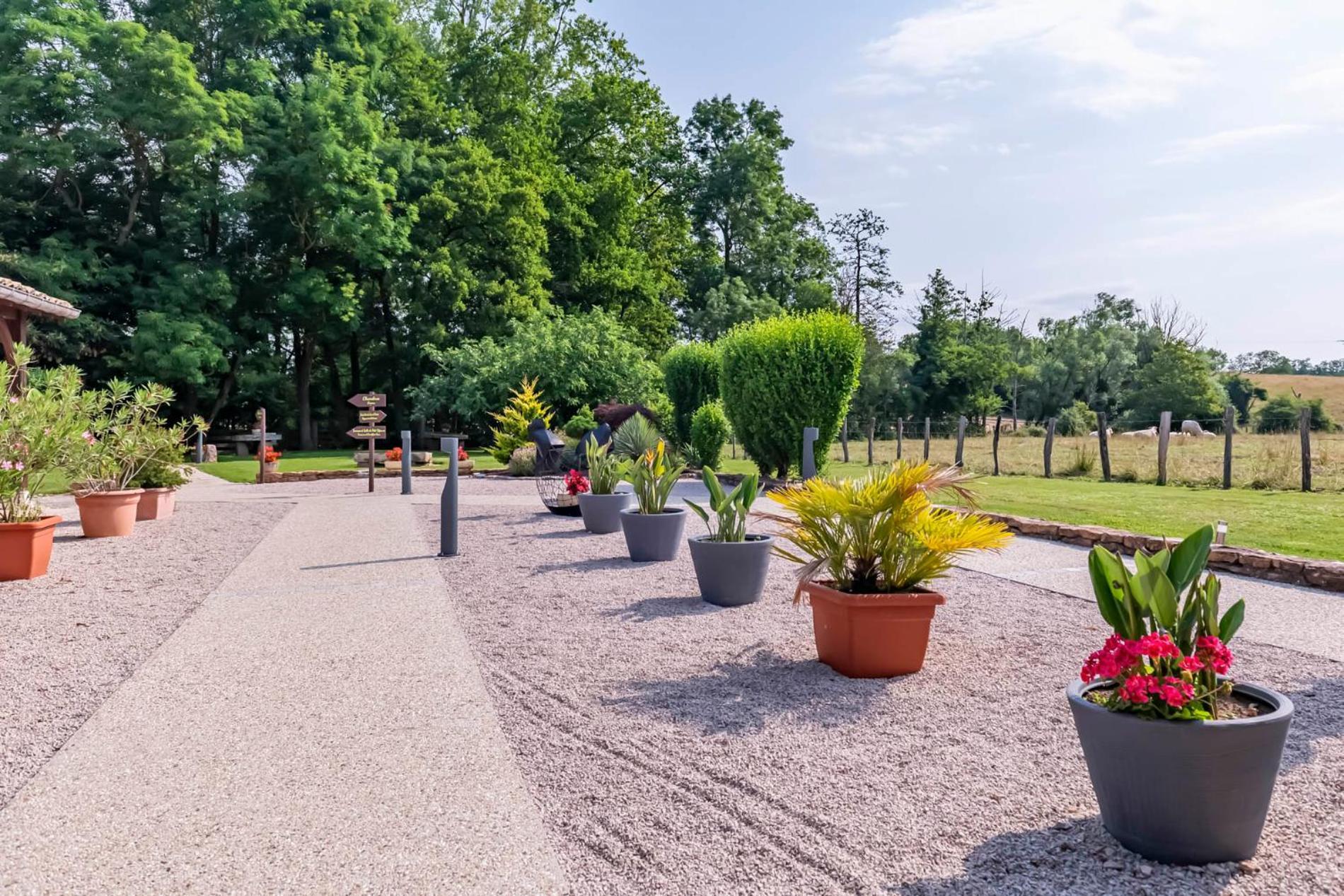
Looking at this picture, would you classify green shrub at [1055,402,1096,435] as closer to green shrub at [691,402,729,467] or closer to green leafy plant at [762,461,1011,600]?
green shrub at [691,402,729,467]

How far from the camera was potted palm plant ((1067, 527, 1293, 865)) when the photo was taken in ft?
7.84

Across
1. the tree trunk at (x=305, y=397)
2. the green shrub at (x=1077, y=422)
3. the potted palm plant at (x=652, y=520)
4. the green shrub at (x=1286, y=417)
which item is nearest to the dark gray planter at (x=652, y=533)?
the potted palm plant at (x=652, y=520)

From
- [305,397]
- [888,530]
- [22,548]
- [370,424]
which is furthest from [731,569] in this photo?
[305,397]

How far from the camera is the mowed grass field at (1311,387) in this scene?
2072 inches

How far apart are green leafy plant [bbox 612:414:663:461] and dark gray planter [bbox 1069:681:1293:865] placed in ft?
41.3

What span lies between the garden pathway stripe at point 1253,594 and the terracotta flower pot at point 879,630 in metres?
2.07

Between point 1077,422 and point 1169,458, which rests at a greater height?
point 1077,422

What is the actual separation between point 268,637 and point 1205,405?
4699 centimetres

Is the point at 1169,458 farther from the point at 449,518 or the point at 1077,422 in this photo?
the point at 1077,422

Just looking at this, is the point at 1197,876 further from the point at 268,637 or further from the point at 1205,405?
the point at 1205,405

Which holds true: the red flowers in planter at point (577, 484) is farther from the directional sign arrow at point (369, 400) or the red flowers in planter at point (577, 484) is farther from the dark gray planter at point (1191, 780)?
the dark gray planter at point (1191, 780)

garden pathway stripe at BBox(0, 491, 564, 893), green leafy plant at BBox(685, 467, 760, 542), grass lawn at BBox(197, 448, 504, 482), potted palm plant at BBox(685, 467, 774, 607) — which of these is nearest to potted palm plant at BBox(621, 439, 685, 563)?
green leafy plant at BBox(685, 467, 760, 542)

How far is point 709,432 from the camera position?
671 inches

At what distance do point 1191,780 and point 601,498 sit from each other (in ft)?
24.1
